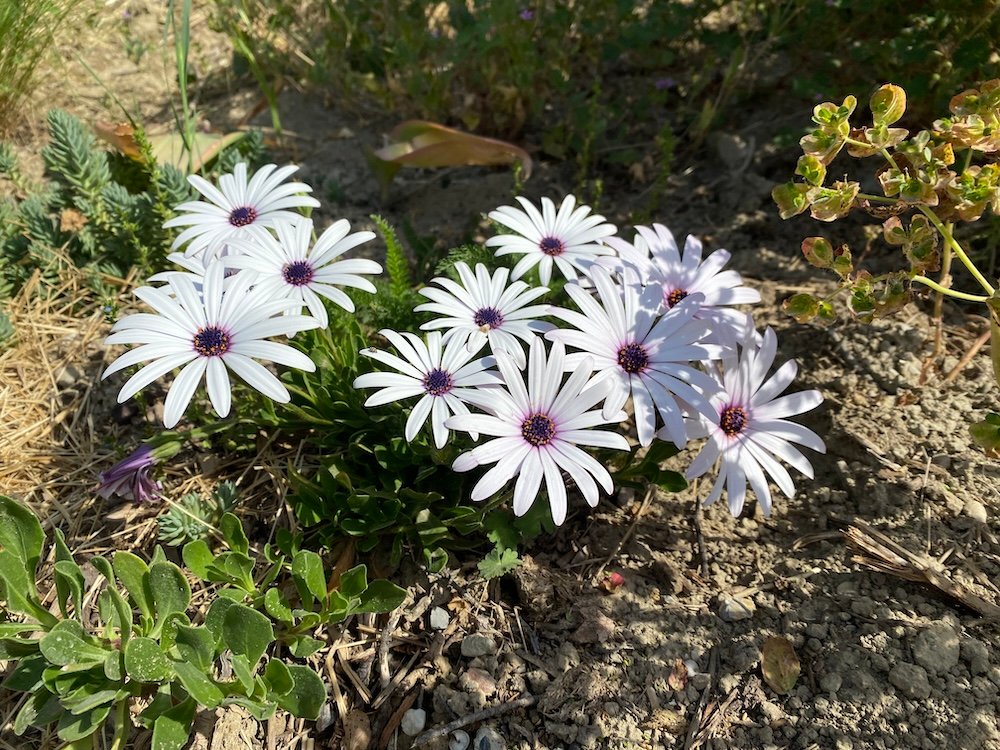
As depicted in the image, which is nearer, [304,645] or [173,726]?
[173,726]

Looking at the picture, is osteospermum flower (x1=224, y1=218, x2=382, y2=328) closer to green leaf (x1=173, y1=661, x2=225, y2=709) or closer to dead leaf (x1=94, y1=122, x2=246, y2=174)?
green leaf (x1=173, y1=661, x2=225, y2=709)

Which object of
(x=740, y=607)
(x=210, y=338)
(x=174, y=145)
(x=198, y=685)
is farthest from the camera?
(x=174, y=145)

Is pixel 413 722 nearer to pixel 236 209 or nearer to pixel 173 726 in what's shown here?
pixel 173 726

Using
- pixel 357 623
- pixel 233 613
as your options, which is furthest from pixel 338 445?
pixel 233 613

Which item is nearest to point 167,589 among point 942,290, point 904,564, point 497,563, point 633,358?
point 497,563

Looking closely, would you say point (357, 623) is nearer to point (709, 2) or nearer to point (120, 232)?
point (120, 232)

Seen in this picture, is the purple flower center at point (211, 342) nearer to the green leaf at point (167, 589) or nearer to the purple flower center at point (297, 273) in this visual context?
the purple flower center at point (297, 273)

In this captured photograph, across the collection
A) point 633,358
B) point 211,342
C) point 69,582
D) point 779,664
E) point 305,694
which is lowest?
point 779,664

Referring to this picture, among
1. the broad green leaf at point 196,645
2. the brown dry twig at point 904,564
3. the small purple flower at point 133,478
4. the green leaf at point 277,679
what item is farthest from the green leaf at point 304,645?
the brown dry twig at point 904,564

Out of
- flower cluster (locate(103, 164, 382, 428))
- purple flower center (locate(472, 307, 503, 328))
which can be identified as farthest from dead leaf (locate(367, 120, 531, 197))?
purple flower center (locate(472, 307, 503, 328))
